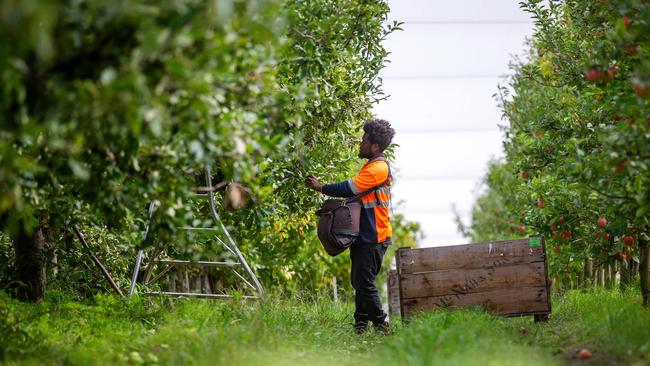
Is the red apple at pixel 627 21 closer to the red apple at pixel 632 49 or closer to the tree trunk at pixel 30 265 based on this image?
the red apple at pixel 632 49

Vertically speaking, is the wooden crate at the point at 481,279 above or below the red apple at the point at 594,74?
below

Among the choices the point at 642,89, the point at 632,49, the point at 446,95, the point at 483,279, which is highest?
the point at 446,95

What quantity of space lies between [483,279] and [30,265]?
10.8 feet

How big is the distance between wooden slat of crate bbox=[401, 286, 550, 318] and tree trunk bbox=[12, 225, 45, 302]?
8.69ft

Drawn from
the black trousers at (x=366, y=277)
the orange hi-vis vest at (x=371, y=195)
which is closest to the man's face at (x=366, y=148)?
the orange hi-vis vest at (x=371, y=195)

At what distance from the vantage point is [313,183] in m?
5.90

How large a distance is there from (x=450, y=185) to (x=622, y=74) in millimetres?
13463

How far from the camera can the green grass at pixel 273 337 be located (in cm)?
404

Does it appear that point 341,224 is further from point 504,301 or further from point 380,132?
point 504,301

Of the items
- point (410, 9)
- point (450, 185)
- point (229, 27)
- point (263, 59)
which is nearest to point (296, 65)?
point (263, 59)

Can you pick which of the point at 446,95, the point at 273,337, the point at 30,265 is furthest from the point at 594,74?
the point at 446,95

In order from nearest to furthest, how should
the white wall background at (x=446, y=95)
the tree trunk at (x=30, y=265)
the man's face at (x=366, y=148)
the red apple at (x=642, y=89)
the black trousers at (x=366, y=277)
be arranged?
the red apple at (x=642, y=89) < the tree trunk at (x=30, y=265) < the black trousers at (x=366, y=277) < the man's face at (x=366, y=148) < the white wall background at (x=446, y=95)

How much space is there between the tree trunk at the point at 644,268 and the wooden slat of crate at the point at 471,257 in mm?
817

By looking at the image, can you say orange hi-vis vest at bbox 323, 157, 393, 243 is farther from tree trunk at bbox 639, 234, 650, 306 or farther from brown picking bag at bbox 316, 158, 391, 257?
tree trunk at bbox 639, 234, 650, 306
